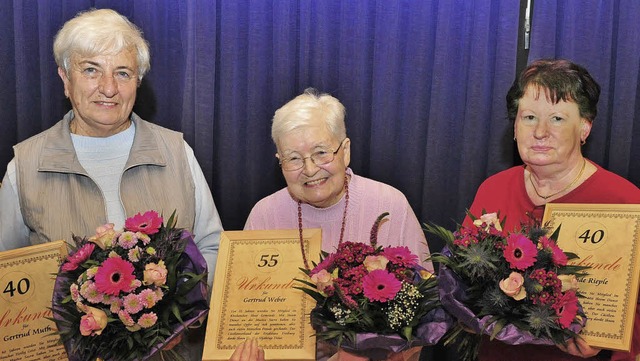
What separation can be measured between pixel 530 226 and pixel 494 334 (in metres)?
0.42

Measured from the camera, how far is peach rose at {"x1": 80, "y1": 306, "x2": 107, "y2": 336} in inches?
80.4

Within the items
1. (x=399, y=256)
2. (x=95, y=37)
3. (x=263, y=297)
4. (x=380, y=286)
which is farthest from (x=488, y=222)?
(x=95, y=37)

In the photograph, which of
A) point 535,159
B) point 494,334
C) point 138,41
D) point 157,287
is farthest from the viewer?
point 138,41

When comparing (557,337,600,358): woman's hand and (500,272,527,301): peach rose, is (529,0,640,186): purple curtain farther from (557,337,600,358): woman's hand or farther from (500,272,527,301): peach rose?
(500,272,527,301): peach rose

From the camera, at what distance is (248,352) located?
2207 millimetres

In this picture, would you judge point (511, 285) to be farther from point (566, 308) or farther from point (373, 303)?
point (373, 303)

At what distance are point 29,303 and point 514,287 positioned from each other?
5.09ft

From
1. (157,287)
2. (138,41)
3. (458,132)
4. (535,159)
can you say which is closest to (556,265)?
(535,159)

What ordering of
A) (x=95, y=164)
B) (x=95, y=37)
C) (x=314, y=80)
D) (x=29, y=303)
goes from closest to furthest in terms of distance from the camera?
(x=29, y=303) → (x=95, y=37) → (x=95, y=164) → (x=314, y=80)

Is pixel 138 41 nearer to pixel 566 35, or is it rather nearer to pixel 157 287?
pixel 157 287

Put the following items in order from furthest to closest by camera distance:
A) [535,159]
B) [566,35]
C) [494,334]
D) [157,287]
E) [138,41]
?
[566,35] < [138,41] < [535,159] < [157,287] < [494,334]

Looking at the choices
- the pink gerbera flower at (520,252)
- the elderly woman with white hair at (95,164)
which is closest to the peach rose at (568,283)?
the pink gerbera flower at (520,252)

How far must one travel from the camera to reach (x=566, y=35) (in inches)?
132

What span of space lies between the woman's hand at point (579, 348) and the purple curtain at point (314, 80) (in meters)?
1.51
